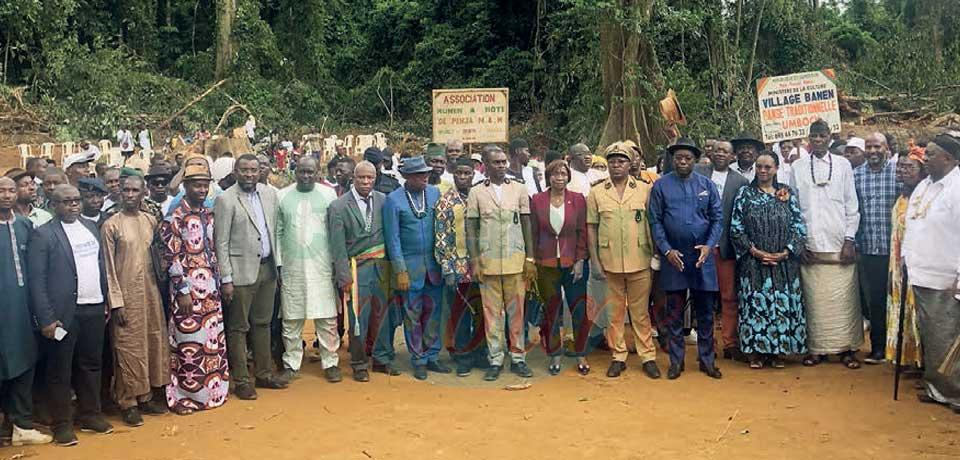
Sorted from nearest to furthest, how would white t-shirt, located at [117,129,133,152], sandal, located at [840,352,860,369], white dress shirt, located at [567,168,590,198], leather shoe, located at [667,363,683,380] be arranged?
leather shoe, located at [667,363,683,380] → sandal, located at [840,352,860,369] → white dress shirt, located at [567,168,590,198] → white t-shirt, located at [117,129,133,152]

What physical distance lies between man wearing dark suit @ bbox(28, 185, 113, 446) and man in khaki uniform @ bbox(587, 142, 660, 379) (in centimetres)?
347

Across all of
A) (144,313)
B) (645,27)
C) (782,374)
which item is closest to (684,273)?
(782,374)

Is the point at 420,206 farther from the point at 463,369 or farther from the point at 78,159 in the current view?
the point at 78,159

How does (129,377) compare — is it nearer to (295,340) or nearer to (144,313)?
(144,313)

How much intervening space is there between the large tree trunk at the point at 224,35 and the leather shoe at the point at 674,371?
79.6 ft

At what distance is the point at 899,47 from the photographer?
20641mm

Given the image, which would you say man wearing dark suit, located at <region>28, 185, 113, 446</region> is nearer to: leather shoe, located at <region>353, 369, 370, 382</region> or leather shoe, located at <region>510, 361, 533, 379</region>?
leather shoe, located at <region>353, 369, 370, 382</region>

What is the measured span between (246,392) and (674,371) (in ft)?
10.3

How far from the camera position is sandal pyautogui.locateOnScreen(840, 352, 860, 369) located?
683 centimetres

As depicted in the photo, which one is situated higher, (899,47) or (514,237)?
(899,47)

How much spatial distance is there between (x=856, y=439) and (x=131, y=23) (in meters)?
29.0

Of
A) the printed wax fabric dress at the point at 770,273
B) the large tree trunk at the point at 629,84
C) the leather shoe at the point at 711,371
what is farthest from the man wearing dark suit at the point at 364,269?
the large tree trunk at the point at 629,84

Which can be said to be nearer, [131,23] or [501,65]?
[501,65]

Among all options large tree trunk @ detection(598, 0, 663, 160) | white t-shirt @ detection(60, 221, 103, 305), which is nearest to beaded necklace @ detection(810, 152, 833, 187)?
white t-shirt @ detection(60, 221, 103, 305)
